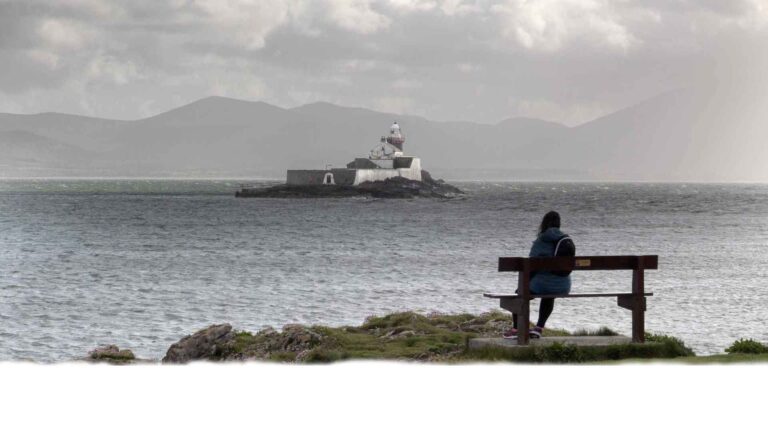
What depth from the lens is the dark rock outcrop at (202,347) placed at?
1484 cm

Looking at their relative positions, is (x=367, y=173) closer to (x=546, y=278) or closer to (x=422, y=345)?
(x=422, y=345)

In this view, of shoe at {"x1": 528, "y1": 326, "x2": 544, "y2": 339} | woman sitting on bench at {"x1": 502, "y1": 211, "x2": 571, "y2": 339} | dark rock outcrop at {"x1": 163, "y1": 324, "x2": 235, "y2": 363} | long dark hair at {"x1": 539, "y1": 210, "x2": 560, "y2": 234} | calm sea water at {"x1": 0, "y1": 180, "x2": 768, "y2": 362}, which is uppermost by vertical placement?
long dark hair at {"x1": 539, "y1": 210, "x2": 560, "y2": 234}

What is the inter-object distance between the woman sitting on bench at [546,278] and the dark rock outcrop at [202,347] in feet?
16.5

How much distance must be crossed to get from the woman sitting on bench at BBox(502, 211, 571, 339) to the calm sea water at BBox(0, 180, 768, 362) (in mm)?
11375

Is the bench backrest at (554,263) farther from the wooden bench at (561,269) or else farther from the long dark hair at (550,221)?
the long dark hair at (550,221)

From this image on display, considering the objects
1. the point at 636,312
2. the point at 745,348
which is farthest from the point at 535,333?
the point at 745,348

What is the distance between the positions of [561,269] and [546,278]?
0.21m

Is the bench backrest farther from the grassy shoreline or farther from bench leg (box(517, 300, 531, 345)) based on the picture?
the grassy shoreline

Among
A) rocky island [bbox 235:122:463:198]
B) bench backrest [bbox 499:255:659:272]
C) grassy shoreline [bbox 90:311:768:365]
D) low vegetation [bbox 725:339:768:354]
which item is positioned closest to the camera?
grassy shoreline [bbox 90:311:768:365]

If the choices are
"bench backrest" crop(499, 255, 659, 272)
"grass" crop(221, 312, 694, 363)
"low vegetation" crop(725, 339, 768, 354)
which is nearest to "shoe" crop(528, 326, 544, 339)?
"grass" crop(221, 312, 694, 363)

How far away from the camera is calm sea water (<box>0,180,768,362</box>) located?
2695cm

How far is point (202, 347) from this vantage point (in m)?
15.0

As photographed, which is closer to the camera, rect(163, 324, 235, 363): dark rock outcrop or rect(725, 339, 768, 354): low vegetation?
rect(725, 339, 768, 354): low vegetation

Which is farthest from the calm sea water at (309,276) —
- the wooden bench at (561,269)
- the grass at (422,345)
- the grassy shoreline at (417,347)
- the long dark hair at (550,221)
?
the long dark hair at (550,221)
